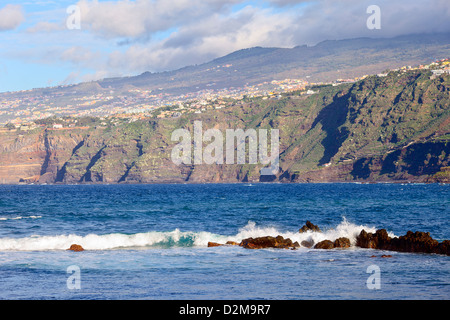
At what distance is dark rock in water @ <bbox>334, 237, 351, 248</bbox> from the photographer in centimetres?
2977

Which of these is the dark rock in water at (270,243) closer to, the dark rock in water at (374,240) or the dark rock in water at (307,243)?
the dark rock in water at (307,243)

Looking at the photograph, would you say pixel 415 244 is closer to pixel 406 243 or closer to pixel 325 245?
pixel 406 243

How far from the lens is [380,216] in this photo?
53.1 m

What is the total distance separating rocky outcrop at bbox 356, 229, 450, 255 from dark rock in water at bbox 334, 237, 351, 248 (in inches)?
23.4

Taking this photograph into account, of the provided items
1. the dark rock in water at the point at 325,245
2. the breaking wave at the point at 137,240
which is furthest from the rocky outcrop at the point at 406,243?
the dark rock in water at the point at 325,245

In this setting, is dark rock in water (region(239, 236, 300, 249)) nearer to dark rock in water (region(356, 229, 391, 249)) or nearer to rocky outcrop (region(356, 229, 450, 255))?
dark rock in water (region(356, 229, 391, 249))

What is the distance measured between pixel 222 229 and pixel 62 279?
74.1 feet

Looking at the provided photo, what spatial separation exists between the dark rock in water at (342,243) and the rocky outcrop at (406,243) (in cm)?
60

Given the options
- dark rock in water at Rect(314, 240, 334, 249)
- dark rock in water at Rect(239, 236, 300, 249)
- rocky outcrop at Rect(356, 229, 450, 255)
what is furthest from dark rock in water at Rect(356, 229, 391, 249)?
dark rock in water at Rect(239, 236, 300, 249)

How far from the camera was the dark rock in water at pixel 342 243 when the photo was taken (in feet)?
97.7

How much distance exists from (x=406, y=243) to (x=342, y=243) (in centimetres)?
354

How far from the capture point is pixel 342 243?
97.9 feet
